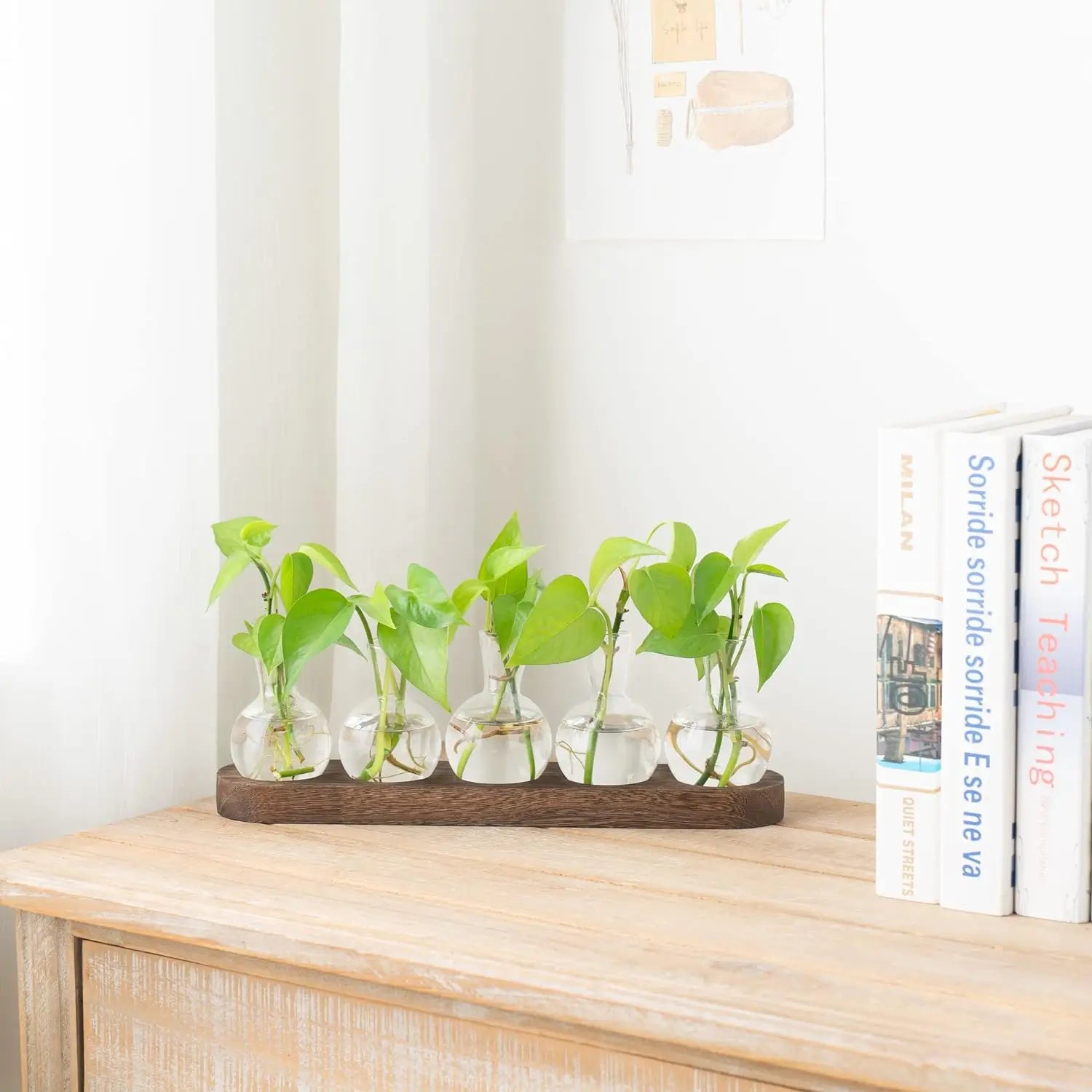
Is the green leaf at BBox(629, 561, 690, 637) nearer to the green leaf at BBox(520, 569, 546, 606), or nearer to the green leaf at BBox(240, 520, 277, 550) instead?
the green leaf at BBox(520, 569, 546, 606)

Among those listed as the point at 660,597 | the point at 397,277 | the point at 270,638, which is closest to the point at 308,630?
the point at 270,638

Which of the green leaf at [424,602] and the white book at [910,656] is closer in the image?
the white book at [910,656]

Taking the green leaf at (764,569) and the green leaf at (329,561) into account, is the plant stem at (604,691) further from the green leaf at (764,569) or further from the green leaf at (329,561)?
the green leaf at (329,561)

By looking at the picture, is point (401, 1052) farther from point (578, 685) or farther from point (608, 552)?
point (578, 685)

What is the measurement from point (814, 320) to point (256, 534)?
1.69 feet

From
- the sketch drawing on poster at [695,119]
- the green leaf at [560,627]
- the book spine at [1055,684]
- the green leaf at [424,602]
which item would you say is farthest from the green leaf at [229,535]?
the book spine at [1055,684]

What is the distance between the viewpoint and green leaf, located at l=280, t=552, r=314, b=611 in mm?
1081

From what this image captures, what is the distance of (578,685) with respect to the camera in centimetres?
136

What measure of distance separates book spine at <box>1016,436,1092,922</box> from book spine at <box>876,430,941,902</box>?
5 cm

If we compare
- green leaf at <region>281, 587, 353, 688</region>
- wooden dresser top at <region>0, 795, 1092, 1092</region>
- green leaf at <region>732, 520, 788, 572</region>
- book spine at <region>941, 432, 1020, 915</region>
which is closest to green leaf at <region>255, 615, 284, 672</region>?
green leaf at <region>281, 587, 353, 688</region>

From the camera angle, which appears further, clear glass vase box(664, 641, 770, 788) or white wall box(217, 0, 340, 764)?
white wall box(217, 0, 340, 764)

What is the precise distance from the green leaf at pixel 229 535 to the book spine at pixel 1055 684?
566 mm

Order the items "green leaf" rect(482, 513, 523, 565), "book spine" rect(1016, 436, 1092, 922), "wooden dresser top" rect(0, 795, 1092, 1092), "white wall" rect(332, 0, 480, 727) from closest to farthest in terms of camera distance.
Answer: "wooden dresser top" rect(0, 795, 1092, 1092) < "book spine" rect(1016, 436, 1092, 922) < "green leaf" rect(482, 513, 523, 565) < "white wall" rect(332, 0, 480, 727)

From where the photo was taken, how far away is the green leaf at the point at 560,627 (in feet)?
3.34
